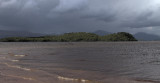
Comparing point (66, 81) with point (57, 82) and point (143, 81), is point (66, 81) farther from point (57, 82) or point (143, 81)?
point (143, 81)

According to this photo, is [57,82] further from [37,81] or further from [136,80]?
[136,80]

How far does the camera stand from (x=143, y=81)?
16078 millimetres

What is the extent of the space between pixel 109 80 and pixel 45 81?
16.5ft

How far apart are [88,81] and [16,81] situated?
18.6ft

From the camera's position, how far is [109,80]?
54.5 feet

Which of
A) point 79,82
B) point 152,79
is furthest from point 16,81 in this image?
point 152,79

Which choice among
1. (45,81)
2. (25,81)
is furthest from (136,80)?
(25,81)

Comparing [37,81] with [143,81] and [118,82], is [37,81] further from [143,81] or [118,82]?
[143,81]

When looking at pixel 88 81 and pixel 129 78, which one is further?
pixel 129 78

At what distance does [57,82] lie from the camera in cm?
1598

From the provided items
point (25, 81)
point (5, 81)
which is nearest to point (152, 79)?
point (25, 81)

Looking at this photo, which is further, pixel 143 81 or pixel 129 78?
pixel 129 78

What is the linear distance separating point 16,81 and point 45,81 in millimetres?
2313

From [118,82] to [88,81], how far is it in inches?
89.1
